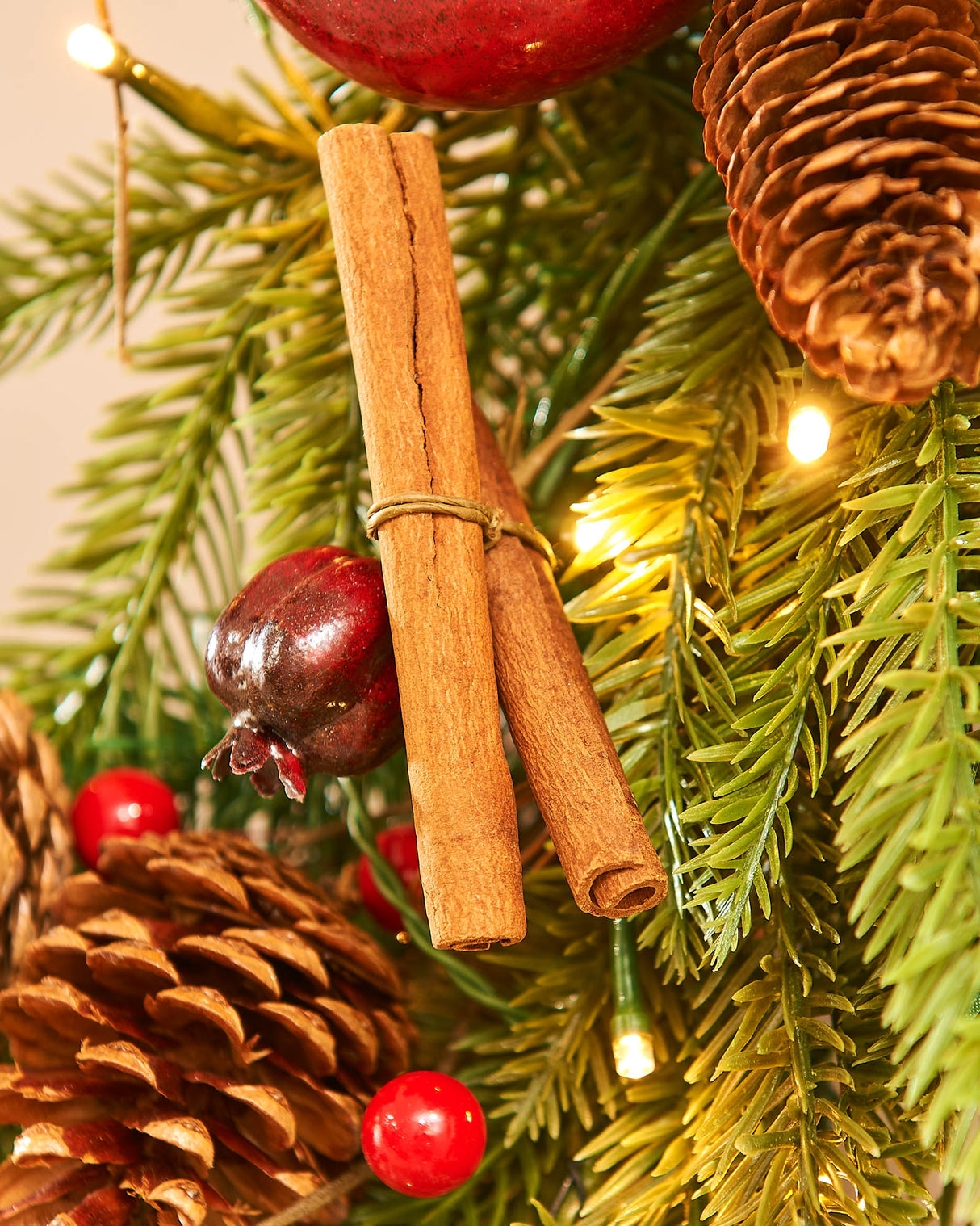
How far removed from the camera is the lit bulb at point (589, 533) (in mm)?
312

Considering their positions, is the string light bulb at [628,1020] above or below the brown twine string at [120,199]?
below

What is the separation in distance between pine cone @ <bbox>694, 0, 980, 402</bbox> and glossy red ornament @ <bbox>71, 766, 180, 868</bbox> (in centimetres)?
32

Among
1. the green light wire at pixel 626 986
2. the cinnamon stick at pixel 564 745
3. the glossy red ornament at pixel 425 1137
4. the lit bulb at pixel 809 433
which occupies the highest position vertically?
the lit bulb at pixel 809 433

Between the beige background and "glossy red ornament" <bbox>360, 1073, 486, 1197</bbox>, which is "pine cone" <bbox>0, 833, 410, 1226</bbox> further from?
the beige background

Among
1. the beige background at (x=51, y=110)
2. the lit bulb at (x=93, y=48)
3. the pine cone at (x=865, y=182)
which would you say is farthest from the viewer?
the beige background at (x=51, y=110)

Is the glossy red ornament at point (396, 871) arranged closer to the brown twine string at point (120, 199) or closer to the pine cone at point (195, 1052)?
the pine cone at point (195, 1052)

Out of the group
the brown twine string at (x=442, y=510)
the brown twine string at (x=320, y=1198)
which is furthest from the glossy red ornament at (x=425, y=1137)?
the brown twine string at (x=442, y=510)

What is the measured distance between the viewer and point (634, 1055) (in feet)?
0.94

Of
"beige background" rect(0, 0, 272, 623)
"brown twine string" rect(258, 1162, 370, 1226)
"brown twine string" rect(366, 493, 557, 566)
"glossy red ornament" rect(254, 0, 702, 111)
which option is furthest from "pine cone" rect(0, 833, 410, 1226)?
"beige background" rect(0, 0, 272, 623)

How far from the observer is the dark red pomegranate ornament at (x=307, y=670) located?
271 millimetres

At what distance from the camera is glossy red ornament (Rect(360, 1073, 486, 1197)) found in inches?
11.0

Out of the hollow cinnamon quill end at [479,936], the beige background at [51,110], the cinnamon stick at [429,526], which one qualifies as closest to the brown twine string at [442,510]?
the cinnamon stick at [429,526]

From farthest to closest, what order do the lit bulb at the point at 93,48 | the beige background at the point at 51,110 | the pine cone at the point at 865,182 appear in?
the beige background at the point at 51,110, the lit bulb at the point at 93,48, the pine cone at the point at 865,182

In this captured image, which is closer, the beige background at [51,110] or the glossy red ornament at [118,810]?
the glossy red ornament at [118,810]
